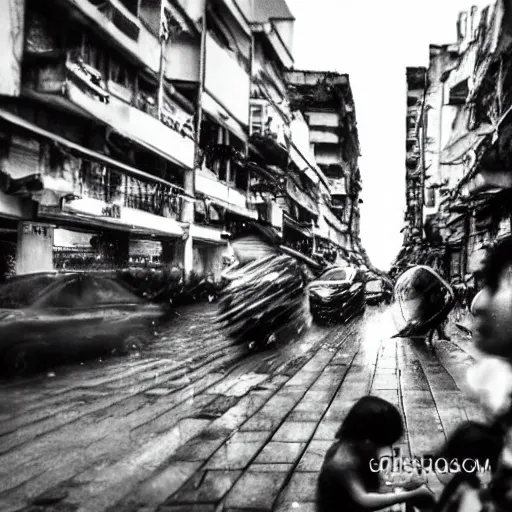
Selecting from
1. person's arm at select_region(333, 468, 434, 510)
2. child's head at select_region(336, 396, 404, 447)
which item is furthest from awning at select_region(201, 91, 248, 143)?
person's arm at select_region(333, 468, 434, 510)

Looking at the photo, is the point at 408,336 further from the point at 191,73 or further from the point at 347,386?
the point at 191,73

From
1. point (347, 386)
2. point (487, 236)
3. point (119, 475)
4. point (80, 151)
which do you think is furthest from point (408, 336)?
point (80, 151)

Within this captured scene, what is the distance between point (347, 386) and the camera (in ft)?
8.95

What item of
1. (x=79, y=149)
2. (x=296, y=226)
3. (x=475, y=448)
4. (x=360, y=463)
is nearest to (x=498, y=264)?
(x=475, y=448)

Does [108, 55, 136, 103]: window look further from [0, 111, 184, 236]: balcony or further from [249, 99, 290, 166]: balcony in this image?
[0, 111, 184, 236]: balcony

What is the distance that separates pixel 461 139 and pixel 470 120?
105 mm

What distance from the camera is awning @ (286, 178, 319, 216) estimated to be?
2558mm

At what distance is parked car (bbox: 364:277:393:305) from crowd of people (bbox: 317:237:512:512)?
1.95 m

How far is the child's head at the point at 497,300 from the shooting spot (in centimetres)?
130

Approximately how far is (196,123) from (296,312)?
4.64 ft

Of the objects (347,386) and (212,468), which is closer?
(212,468)

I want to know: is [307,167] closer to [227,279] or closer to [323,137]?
[323,137]

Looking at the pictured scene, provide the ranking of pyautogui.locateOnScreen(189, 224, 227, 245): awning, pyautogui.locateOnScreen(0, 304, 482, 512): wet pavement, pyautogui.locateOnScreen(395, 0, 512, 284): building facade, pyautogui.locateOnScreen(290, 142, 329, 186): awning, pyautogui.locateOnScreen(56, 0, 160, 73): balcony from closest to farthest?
pyautogui.locateOnScreen(0, 304, 482, 512): wet pavement, pyautogui.locateOnScreen(56, 0, 160, 73): balcony, pyautogui.locateOnScreen(395, 0, 512, 284): building facade, pyautogui.locateOnScreen(189, 224, 227, 245): awning, pyautogui.locateOnScreen(290, 142, 329, 186): awning

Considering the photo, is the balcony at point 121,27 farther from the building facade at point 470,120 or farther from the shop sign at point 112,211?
the building facade at point 470,120
